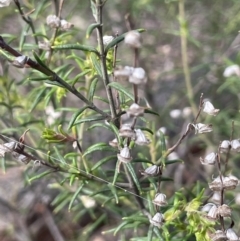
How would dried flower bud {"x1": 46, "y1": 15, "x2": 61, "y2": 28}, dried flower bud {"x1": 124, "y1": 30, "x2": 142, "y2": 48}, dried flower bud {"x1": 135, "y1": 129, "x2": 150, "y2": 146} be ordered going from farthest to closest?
dried flower bud {"x1": 46, "y1": 15, "x2": 61, "y2": 28} < dried flower bud {"x1": 135, "y1": 129, "x2": 150, "y2": 146} < dried flower bud {"x1": 124, "y1": 30, "x2": 142, "y2": 48}

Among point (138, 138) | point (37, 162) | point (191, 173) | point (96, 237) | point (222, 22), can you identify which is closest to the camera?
point (138, 138)

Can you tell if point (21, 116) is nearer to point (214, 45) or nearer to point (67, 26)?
point (67, 26)

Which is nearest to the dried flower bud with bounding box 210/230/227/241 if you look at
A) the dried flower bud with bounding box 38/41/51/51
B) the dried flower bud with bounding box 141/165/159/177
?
the dried flower bud with bounding box 141/165/159/177

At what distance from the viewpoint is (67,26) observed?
851 mm

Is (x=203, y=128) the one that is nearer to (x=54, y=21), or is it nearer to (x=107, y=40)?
(x=107, y=40)

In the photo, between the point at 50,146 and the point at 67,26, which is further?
the point at 50,146

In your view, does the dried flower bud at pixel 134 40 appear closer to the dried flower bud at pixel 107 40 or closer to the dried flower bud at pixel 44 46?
the dried flower bud at pixel 107 40

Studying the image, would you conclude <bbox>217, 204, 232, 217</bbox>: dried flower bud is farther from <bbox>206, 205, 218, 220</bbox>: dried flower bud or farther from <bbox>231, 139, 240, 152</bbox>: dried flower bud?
<bbox>231, 139, 240, 152</bbox>: dried flower bud

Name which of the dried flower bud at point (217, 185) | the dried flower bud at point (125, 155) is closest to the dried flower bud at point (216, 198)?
the dried flower bud at point (217, 185)

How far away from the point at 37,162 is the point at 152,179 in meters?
0.21

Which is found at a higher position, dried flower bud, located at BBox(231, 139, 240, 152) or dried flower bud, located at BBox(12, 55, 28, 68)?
dried flower bud, located at BBox(12, 55, 28, 68)

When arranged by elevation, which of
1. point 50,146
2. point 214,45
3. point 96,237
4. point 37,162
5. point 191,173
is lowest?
point 96,237

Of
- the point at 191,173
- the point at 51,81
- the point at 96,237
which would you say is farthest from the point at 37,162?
the point at 96,237

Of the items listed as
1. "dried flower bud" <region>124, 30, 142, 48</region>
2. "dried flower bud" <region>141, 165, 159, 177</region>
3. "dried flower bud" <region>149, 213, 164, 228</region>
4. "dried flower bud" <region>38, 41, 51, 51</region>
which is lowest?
"dried flower bud" <region>149, 213, 164, 228</region>
